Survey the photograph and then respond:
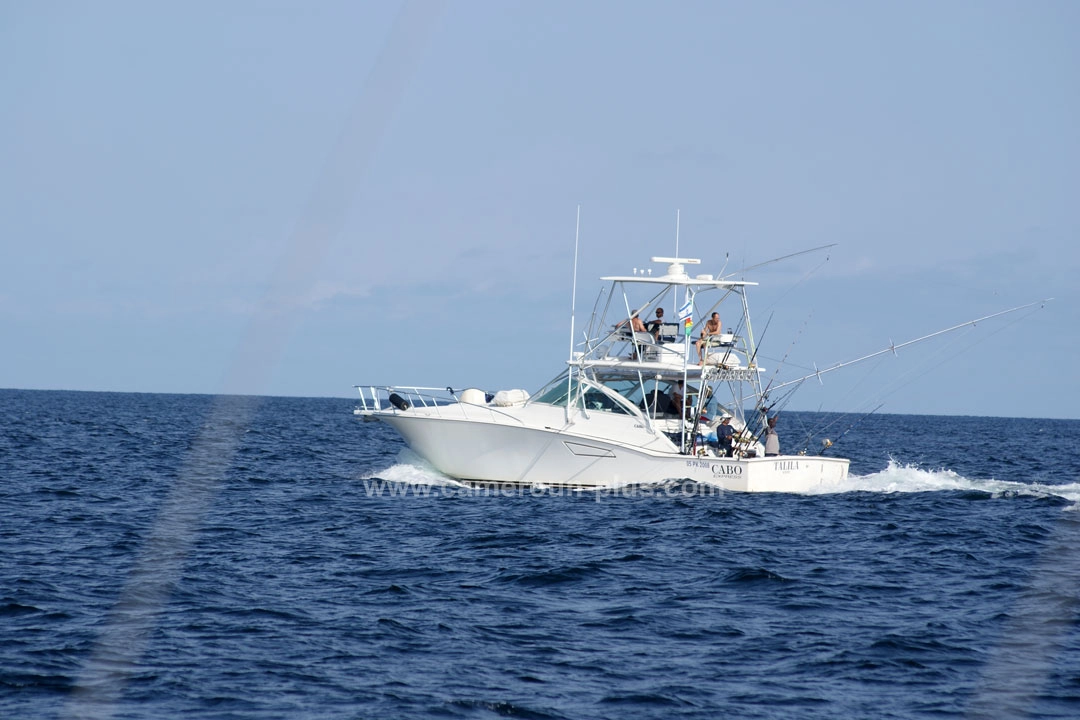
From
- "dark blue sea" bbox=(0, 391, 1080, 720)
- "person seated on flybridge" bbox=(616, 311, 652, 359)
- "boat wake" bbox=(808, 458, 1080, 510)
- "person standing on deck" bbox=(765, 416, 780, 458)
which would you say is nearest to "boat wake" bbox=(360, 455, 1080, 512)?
"boat wake" bbox=(808, 458, 1080, 510)

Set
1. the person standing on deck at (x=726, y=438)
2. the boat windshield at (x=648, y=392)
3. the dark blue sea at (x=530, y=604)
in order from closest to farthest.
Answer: the dark blue sea at (x=530, y=604) → the person standing on deck at (x=726, y=438) → the boat windshield at (x=648, y=392)

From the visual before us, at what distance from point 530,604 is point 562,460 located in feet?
29.8

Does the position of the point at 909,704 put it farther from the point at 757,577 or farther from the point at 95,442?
the point at 95,442

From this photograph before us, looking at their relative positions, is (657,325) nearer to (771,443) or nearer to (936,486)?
(771,443)

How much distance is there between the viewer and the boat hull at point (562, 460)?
71.8 ft

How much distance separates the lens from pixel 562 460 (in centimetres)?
2214

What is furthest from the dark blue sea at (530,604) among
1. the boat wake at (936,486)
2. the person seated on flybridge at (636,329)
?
the person seated on flybridge at (636,329)

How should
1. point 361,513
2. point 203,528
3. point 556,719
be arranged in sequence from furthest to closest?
point 361,513, point 203,528, point 556,719

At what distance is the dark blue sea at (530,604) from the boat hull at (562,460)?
13.7 inches

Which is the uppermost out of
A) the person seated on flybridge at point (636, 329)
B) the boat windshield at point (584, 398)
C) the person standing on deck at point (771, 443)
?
the person seated on flybridge at point (636, 329)

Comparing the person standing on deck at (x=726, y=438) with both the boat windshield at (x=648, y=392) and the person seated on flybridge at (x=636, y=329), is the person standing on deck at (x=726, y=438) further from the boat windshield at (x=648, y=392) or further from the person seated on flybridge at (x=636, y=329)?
the person seated on flybridge at (x=636, y=329)

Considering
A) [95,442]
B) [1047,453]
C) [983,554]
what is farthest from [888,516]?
[1047,453]

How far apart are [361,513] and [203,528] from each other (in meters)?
2.83

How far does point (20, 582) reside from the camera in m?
13.6
